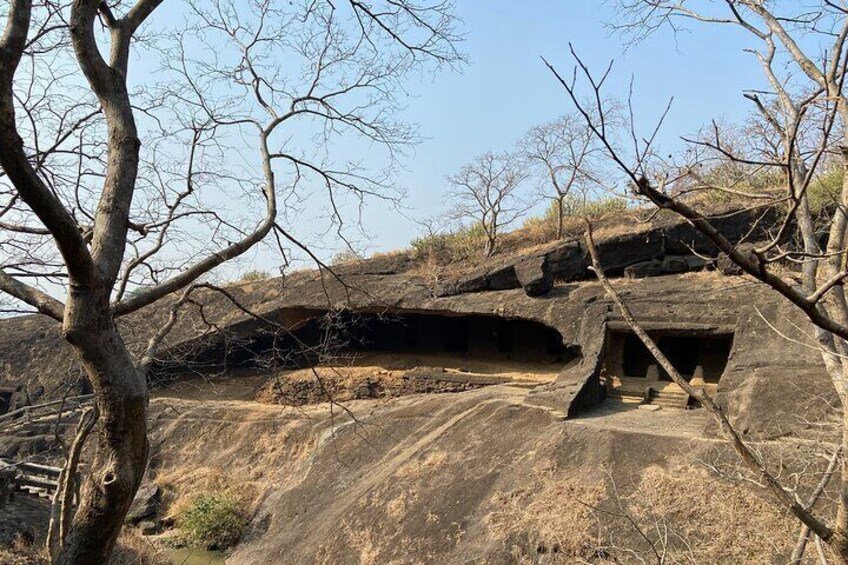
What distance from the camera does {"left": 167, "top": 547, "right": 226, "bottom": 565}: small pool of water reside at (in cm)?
1426

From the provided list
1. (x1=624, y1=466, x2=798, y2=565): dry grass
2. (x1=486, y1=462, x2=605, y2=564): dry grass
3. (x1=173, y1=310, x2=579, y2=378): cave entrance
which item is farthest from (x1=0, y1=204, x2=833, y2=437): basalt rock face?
(x1=486, y1=462, x2=605, y2=564): dry grass

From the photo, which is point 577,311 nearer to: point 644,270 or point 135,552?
point 644,270

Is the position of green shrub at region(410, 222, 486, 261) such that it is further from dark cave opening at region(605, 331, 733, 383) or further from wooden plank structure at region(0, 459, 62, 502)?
wooden plank structure at region(0, 459, 62, 502)

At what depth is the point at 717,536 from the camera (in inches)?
373

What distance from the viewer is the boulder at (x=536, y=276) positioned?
1842 centimetres

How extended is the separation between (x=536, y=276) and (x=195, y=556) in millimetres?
10341

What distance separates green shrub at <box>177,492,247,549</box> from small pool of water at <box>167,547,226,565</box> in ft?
0.46

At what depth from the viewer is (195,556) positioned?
47.9ft

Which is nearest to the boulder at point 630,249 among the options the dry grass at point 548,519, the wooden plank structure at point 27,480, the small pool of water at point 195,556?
the dry grass at point 548,519

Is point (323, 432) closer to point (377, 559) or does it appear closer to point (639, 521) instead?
point (377, 559)

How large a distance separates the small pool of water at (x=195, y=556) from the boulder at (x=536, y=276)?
31.7 ft

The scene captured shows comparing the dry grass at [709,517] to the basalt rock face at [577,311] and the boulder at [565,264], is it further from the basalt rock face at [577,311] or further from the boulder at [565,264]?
the boulder at [565,264]

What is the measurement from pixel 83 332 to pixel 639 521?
8.52 meters

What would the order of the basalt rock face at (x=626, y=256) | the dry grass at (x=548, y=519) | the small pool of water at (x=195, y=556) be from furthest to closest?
1. the basalt rock face at (x=626, y=256)
2. the small pool of water at (x=195, y=556)
3. the dry grass at (x=548, y=519)
